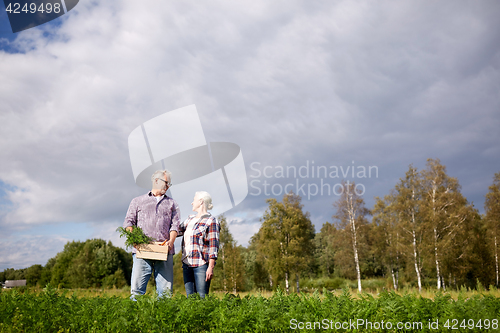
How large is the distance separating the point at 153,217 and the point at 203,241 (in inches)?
35.1

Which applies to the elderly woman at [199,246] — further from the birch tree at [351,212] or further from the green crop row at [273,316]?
the birch tree at [351,212]

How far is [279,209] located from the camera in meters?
30.8

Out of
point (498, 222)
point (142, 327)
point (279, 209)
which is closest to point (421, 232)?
point (498, 222)

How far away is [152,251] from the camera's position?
15.4 feet

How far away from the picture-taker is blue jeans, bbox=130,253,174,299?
4777mm

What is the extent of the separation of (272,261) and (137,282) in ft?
86.4

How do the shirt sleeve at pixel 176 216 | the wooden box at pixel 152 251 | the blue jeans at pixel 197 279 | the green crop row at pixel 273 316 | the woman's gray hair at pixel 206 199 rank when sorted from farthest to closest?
the woman's gray hair at pixel 206 199, the shirt sleeve at pixel 176 216, the blue jeans at pixel 197 279, the wooden box at pixel 152 251, the green crop row at pixel 273 316

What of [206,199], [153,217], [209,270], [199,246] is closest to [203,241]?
[199,246]

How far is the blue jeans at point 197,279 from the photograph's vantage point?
494cm

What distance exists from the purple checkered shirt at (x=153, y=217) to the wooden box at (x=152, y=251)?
0.75 ft

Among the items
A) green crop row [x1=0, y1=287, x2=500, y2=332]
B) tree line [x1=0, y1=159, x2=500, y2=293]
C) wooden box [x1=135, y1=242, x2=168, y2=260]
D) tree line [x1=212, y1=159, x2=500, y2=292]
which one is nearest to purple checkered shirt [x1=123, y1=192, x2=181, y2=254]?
wooden box [x1=135, y1=242, x2=168, y2=260]

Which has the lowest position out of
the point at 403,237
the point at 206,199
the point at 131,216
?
the point at 403,237

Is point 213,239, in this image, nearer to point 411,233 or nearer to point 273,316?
point 273,316

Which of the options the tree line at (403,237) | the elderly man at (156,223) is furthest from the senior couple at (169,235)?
the tree line at (403,237)
